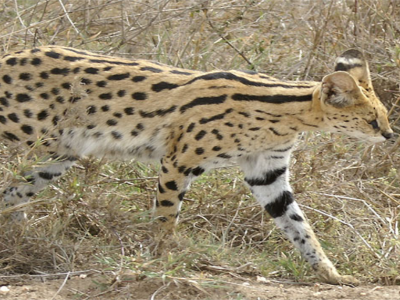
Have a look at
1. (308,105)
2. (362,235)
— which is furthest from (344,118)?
(362,235)

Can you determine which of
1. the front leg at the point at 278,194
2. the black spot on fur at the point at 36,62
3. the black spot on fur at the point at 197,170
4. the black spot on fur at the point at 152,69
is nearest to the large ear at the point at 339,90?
the front leg at the point at 278,194

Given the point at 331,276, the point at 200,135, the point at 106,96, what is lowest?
the point at 331,276

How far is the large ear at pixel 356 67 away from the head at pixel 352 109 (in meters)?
0.04

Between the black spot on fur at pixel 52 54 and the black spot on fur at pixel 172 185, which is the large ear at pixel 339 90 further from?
the black spot on fur at pixel 52 54

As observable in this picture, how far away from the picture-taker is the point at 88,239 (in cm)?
477

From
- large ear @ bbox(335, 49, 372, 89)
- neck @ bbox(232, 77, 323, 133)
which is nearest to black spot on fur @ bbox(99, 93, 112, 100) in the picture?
neck @ bbox(232, 77, 323, 133)

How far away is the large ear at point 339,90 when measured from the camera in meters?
4.51

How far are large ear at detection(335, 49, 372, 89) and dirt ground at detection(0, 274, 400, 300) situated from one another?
125 centimetres

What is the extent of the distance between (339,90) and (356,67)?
1.11 feet

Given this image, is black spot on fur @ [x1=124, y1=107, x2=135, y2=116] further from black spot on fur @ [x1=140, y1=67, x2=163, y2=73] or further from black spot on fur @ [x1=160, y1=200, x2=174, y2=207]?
black spot on fur @ [x1=160, y1=200, x2=174, y2=207]

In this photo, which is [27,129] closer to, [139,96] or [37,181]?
[37,181]

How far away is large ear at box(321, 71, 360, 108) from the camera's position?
451 centimetres

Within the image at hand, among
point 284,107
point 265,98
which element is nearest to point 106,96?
point 265,98

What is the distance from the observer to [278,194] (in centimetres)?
492
